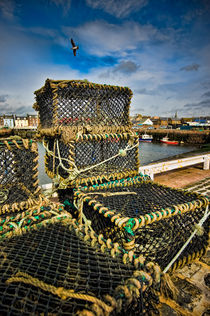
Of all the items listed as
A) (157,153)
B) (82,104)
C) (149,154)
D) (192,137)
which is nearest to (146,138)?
(192,137)

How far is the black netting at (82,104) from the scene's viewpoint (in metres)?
2.57

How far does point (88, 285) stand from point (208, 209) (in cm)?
162

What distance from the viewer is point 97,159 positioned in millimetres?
3713

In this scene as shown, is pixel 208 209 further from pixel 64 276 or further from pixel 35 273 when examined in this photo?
pixel 35 273

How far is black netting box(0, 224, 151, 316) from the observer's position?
0.79m

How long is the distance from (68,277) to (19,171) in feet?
4.63

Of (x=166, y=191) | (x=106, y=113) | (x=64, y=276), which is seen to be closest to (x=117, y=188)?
(x=166, y=191)

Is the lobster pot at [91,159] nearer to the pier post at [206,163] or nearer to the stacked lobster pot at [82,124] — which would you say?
the stacked lobster pot at [82,124]

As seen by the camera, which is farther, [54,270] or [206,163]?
[206,163]

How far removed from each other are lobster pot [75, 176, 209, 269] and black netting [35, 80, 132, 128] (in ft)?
3.77

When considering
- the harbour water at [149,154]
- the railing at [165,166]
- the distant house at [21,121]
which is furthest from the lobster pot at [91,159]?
the distant house at [21,121]

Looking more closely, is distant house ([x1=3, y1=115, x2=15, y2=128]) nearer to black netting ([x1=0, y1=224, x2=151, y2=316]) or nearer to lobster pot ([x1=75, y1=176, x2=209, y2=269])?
lobster pot ([x1=75, y1=176, x2=209, y2=269])

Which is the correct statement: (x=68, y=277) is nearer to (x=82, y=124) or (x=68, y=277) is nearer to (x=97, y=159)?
(x=82, y=124)

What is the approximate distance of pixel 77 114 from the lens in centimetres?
279
